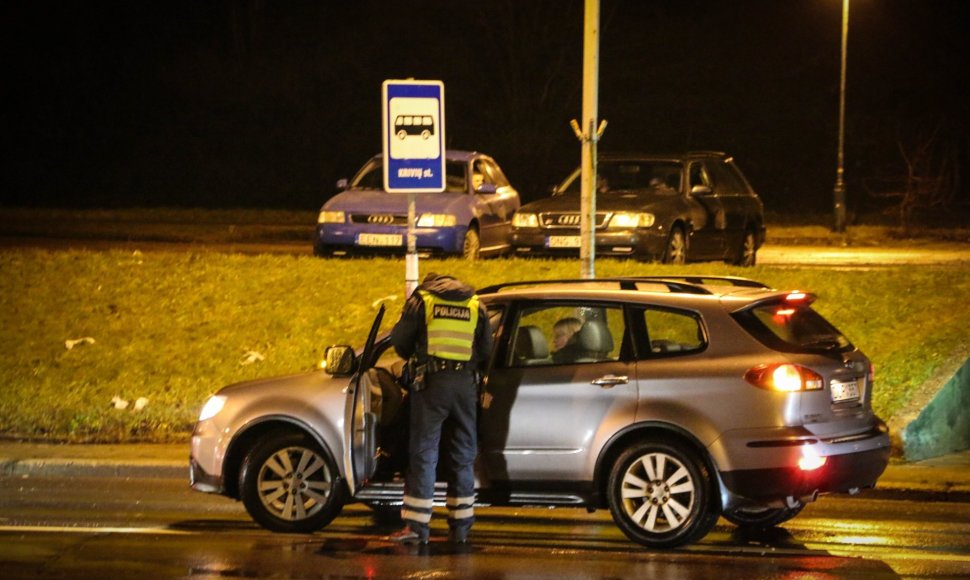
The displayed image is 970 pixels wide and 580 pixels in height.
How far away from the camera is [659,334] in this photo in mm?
9055

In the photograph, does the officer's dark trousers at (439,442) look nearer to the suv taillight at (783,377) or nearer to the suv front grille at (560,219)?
the suv taillight at (783,377)

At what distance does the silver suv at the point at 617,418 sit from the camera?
838 cm

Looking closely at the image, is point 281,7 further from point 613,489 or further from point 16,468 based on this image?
point 613,489

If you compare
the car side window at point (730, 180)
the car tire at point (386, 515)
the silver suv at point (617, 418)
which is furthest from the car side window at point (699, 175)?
the silver suv at point (617, 418)

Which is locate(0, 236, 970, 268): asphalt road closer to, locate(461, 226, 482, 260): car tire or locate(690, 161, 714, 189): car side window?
locate(690, 161, 714, 189): car side window

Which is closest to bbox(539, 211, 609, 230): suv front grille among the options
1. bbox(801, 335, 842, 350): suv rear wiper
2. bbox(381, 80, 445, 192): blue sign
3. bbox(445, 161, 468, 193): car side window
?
bbox(445, 161, 468, 193): car side window

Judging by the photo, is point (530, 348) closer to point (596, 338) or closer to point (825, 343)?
point (596, 338)

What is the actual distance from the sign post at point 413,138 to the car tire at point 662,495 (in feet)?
9.86

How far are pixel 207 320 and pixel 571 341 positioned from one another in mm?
7604

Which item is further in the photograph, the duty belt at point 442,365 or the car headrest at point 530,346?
the car headrest at point 530,346

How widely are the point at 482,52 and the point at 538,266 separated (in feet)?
110

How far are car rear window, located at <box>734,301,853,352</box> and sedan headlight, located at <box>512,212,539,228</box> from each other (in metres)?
10.0

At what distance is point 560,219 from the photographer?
1873 centimetres

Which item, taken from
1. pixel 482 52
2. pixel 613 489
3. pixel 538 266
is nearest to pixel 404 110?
pixel 613 489
